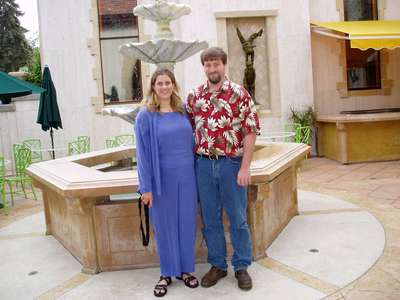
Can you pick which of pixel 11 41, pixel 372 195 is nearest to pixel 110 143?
pixel 372 195

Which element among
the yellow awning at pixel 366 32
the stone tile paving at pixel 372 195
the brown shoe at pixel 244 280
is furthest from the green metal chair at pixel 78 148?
the brown shoe at pixel 244 280

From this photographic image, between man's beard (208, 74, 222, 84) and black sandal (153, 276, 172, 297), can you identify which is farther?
black sandal (153, 276, 172, 297)

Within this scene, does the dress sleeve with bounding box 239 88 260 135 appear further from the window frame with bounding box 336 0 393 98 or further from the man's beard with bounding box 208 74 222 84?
the window frame with bounding box 336 0 393 98

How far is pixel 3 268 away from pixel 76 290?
100 centimetres

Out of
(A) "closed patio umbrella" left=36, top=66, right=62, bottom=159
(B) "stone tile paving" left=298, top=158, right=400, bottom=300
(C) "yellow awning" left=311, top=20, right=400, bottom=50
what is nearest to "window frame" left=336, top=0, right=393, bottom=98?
(C) "yellow awning" left=311, top=20, right=400, bottom=50

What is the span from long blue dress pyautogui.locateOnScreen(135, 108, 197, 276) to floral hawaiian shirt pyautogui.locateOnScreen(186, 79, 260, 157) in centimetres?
13

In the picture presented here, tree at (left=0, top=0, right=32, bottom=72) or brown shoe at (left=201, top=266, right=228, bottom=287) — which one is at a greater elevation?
tree at (left=0, top=0, right=32, bottom=72)

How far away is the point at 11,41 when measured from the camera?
25.9 meters

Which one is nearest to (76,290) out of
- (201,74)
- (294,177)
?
(294,177)

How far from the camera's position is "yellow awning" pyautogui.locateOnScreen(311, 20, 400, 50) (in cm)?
892

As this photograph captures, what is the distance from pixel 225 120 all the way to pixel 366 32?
7.21m

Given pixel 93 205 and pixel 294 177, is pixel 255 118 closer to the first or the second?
pixel 93 205

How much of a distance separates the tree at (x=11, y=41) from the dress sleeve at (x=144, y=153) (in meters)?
25.3

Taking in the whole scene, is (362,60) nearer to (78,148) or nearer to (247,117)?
(78,148)
